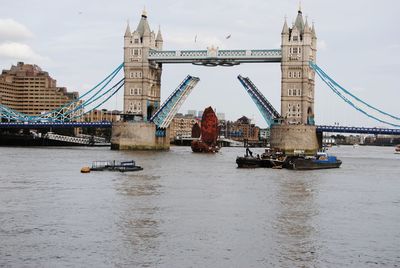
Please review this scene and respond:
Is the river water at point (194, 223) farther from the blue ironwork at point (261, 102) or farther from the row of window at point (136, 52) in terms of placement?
the row of window at point (136, 52)

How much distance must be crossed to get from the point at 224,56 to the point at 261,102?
822cm

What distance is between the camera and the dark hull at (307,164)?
207 ft

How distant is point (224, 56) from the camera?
9581 cm

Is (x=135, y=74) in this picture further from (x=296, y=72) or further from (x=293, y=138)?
(x=293, y=138)

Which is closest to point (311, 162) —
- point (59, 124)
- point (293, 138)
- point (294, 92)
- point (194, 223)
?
point (293, 138)

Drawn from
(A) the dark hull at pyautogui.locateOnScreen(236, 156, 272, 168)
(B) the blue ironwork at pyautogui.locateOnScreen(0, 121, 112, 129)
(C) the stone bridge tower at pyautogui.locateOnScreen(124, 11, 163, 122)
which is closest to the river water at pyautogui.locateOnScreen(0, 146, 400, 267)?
(A) the dark hull at pyautogui.locateOnScreen(236, 156, 272, 168)

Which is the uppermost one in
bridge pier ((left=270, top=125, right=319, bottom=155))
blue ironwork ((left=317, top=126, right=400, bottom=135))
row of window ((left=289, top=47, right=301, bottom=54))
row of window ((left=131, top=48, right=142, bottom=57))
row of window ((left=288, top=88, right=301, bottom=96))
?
row of window ((left=131, top=48, right=142, bottom=57))

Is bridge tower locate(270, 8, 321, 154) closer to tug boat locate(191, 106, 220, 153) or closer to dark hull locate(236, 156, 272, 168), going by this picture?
tug boat locate(191, 106, 220, 153)

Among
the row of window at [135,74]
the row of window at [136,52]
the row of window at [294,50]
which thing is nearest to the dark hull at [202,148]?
the row of window at [135,74]

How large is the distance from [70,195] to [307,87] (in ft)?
211

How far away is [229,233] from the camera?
2622 cm

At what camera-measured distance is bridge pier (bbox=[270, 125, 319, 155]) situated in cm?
9294

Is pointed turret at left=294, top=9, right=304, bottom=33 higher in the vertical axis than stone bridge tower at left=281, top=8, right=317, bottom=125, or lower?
higher

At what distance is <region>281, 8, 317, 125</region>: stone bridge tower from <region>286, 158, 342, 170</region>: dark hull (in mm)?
27703
